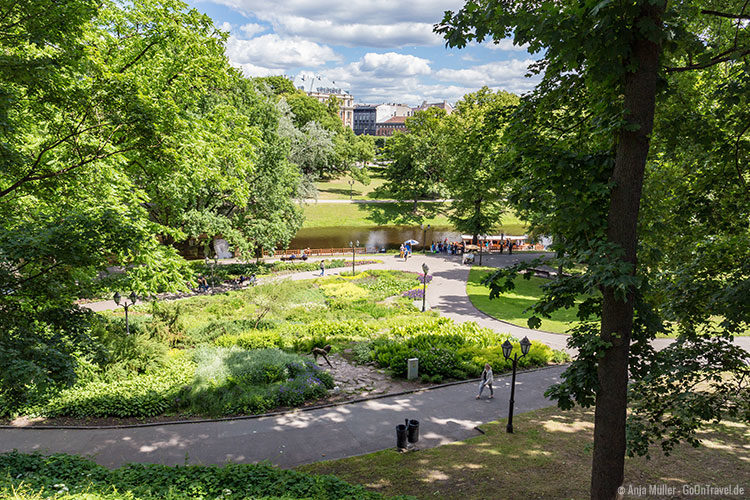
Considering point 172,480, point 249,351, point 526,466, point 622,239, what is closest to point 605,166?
point 622,239

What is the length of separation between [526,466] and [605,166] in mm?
6509

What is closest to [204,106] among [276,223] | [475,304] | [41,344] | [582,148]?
[276,223]

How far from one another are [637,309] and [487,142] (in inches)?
140

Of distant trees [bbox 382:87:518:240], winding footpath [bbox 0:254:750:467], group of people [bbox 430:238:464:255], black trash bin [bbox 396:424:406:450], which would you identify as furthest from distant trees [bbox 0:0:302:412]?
group of people [bbox 430:238:464:255]

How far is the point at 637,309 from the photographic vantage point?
572 centimetres

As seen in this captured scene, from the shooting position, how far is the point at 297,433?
10.8m

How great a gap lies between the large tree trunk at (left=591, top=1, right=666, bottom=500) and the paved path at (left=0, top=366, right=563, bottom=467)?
5.43 m

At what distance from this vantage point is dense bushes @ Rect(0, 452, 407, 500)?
644cm

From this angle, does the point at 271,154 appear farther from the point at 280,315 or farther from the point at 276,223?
the point at 280,315

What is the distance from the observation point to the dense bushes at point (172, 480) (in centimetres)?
644

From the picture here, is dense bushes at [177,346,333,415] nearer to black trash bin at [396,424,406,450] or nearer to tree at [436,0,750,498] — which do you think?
black trash bin at [396,424,406,450]

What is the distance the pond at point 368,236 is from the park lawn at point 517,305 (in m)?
18.6

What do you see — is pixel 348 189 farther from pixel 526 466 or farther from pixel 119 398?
pixel 526 466

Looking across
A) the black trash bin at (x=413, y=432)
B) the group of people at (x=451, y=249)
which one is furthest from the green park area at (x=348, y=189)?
the black trash bin at (x=413, y=432)
